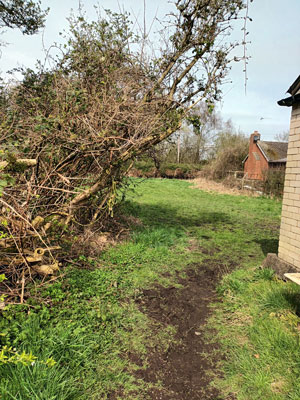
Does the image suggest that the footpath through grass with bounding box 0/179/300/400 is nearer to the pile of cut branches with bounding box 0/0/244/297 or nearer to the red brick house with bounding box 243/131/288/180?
the pile of cut branches with bounding box 0/0/244/297

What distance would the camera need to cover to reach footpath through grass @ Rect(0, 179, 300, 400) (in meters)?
2.42

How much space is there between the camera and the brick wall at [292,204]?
4.46m

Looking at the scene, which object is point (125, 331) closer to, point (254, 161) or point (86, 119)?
point (86, 119)

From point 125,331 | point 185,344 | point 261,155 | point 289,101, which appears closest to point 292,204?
point 289,101

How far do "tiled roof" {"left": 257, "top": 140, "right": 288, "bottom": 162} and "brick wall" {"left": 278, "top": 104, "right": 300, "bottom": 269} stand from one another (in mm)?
20518

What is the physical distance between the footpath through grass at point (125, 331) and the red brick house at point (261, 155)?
2056 centimetres

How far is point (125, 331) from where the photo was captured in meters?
3.38

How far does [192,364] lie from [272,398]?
0.87 metres

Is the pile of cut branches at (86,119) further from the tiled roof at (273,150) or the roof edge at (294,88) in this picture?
the tiled roof at (273,150)

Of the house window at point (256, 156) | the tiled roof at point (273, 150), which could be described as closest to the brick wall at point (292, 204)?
the tiled roof at point (273, 150)

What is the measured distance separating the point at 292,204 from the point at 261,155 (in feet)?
73.9

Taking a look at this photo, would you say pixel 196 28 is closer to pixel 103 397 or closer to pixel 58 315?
pixel 58 315

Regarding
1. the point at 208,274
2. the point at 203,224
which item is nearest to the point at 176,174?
the point at 203,224

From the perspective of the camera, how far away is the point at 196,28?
21.5 feet
